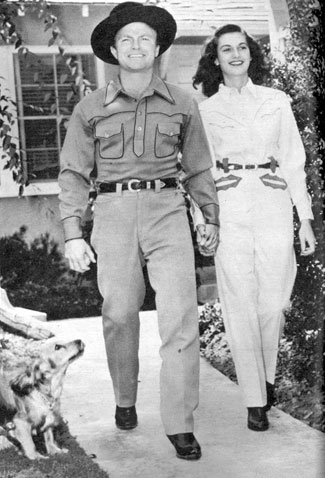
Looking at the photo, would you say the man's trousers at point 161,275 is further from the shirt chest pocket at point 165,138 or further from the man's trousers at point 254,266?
the man's trousers at point 254,266

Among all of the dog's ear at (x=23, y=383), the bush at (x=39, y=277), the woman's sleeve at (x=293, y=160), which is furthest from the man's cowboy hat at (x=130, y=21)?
the dog's ear at (x=23, y=383)

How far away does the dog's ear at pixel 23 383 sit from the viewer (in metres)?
3.28

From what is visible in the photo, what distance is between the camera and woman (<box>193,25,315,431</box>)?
11.9 feet

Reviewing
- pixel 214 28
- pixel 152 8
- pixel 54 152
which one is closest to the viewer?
pixel 152 8

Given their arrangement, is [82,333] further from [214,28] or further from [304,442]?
[214,28]

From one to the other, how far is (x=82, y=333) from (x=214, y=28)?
1.43 m

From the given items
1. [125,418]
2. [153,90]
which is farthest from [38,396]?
[153,90]

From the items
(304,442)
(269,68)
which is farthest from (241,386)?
(269,68)

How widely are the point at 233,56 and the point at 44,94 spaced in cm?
79

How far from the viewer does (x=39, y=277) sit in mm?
3809

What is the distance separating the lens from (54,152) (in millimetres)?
4145

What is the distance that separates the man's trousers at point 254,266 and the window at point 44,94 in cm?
73

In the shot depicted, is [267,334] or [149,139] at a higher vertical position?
[149,139]

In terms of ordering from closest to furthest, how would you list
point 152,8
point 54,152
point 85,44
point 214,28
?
point 152,8, point 214,28, point 85,44, point 54,152
